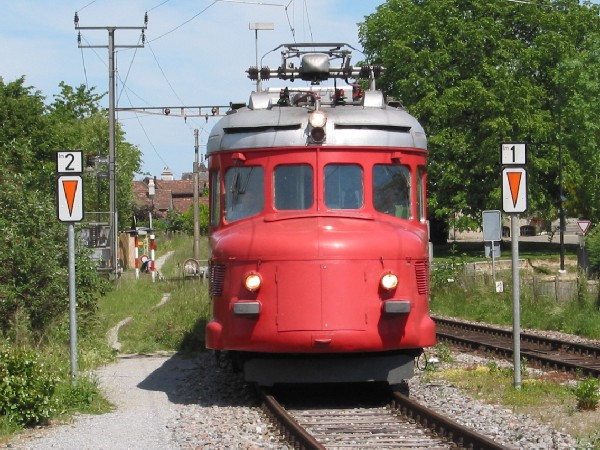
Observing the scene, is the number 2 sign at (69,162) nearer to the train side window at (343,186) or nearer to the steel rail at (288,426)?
the train side window at (343,186)

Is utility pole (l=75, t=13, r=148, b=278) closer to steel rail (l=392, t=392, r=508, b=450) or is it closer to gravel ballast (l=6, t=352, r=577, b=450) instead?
gravel ballast (l=6, t=352, r=577, b=450)

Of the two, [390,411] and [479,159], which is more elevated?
[479,159]

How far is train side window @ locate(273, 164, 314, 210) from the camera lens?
38.2ft

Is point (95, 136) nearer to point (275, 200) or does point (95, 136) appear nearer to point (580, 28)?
point (580, 28)

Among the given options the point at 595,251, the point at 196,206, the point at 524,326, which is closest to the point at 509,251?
the point at 196,206

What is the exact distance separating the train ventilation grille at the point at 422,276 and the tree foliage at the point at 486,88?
115 feet

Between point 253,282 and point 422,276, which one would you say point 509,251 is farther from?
point 253,282

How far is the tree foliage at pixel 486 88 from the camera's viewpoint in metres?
47.1

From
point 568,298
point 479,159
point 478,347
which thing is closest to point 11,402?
point 478,347

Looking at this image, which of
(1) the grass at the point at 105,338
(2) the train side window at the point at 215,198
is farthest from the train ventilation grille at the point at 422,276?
(1) the grass at the point at 105,338

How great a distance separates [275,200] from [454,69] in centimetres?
3809

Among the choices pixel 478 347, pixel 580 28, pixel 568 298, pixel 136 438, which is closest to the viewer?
pixel 136 438

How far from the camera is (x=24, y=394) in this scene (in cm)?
1052

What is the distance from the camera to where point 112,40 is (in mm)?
39531
